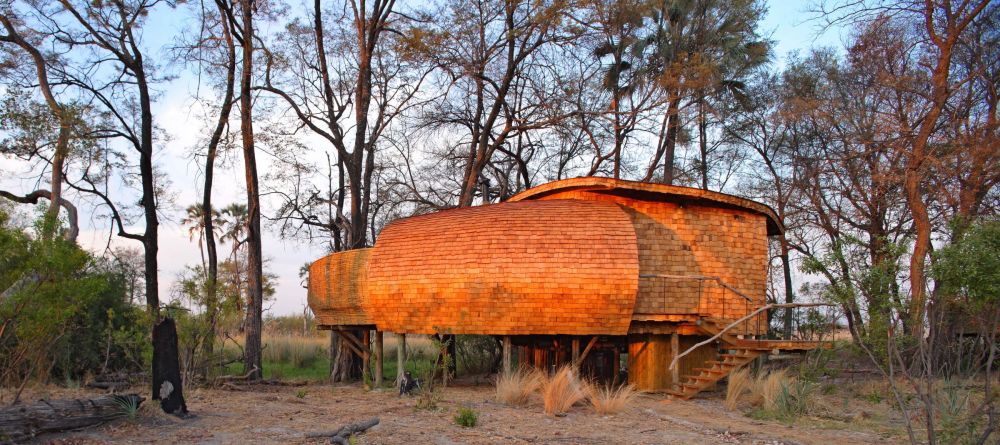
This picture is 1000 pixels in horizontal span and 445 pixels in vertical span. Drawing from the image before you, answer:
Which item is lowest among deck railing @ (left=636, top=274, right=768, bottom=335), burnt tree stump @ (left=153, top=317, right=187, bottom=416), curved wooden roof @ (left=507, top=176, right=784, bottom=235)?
burnt tree stump @ (left=153, top=317, right=187, bottom=416)

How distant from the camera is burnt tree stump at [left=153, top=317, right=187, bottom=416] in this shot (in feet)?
38.9

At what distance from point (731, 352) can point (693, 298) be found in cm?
136

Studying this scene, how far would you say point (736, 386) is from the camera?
16.1 meters

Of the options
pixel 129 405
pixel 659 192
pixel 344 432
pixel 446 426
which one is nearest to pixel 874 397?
pixel 659 192

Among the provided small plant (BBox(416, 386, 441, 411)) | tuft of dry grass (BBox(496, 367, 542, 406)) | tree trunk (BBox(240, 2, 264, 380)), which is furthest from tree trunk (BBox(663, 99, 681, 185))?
small plant (BBox(416, 386, 441, 411))

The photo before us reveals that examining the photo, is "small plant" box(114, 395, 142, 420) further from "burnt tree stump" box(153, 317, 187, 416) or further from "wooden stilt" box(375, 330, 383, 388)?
"wooden stilt" box(375, 330, 383, 388)

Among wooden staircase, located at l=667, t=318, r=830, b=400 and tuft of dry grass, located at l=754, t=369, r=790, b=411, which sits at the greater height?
wooden staircase, located at l=667, t=318, r=830, b=400

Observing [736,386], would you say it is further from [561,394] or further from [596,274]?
[561,394]

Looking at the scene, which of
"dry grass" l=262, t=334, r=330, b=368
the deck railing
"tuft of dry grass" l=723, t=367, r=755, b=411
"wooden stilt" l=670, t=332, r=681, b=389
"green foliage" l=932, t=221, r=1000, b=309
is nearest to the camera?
"green foliage" l=932, t=221, r=1000, b=309

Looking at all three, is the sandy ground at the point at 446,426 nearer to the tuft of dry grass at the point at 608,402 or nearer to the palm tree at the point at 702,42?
the tuft of dry grass at the point at 608,402

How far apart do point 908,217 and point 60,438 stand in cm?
2401

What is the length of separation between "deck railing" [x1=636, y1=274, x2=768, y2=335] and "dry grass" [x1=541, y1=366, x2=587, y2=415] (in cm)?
337

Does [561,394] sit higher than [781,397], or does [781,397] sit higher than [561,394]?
[561,394]

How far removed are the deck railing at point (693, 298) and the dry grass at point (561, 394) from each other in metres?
3.37
